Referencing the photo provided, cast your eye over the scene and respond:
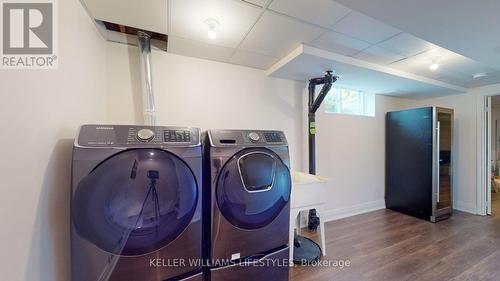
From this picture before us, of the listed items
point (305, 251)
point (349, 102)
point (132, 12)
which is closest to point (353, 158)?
point (349, 102)

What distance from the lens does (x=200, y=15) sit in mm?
1451

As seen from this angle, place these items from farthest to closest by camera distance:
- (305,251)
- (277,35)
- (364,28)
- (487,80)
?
(487,80) → (305,251) → (277,35) → (364,28)

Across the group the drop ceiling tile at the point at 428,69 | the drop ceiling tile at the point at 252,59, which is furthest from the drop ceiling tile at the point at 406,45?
the drop ceiling tile at the point at 252,59

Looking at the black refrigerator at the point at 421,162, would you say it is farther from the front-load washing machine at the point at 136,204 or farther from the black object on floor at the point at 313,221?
the front-load washing machine at the point at 136,204

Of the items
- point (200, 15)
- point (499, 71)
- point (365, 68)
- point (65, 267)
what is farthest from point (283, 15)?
point (499, 71)

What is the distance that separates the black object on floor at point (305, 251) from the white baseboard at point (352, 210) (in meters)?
0.63

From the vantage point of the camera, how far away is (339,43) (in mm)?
1838

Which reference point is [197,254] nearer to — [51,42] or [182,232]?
[182,232]

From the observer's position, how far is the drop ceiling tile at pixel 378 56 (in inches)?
78.1

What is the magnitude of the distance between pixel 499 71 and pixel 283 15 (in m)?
2.99

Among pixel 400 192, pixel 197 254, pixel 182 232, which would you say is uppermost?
pixel 182 232

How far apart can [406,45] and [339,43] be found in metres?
0.65

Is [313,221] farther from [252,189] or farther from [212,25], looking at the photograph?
[212,25]

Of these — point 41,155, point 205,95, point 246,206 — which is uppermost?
point 205,95
